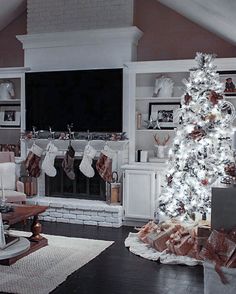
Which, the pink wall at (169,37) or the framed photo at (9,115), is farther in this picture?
the framed photo at (9,115)

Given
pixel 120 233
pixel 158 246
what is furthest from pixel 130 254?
pixel 120 233

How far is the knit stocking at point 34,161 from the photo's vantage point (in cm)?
597

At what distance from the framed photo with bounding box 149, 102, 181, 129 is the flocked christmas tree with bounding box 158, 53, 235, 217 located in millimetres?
968

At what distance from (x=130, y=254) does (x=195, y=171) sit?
3.90ft

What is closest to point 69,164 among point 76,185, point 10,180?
point 76,185

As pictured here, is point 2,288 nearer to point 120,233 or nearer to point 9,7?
point 120,233

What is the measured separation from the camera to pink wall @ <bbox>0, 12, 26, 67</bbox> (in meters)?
6.70

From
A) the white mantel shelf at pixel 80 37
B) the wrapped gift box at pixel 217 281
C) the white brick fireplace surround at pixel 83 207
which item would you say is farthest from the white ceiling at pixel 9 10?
the wrapped gift box at pixel 217 281

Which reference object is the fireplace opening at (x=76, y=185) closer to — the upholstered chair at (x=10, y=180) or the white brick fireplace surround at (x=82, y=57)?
the white brick fireplace surround at (x=82, y=57)

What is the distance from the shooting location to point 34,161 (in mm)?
5988

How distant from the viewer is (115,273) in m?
3.78

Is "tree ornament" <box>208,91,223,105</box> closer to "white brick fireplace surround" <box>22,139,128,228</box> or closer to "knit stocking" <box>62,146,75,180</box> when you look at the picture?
"white brick fireplace surround" <box>22,139,128,228</box>

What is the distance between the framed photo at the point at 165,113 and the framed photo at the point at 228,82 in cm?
71

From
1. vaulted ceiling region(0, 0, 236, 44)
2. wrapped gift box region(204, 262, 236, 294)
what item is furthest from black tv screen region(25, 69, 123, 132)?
wrapped gift box region(204, 262, 236, 294)
